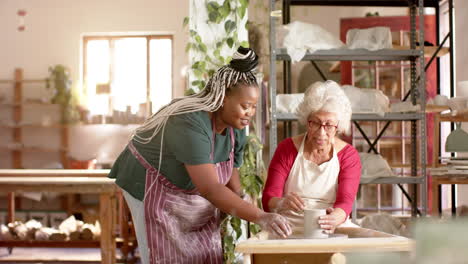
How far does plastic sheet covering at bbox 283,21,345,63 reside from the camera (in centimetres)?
369

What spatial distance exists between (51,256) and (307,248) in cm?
488

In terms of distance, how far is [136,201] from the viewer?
7.32 feet

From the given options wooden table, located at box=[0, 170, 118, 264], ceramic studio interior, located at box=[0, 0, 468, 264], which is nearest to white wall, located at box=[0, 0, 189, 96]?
ceramic studio interior, located at box=[0, 0, 468, 264]

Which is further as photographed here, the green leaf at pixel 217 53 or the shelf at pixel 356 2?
the shelf at pixel 356 2

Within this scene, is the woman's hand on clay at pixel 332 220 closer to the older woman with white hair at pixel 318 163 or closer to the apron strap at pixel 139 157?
the older woman with white hair at pixel 318 163

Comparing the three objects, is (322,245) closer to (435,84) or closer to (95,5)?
(435,84)

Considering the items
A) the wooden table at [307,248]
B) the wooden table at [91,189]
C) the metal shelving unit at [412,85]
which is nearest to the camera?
the wooden table at [307,248]

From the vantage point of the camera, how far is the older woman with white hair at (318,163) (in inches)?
93.7

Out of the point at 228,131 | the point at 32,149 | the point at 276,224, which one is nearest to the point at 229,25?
the point at 228,131

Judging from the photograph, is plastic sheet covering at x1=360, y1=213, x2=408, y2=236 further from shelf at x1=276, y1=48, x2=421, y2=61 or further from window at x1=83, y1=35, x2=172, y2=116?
window at x1=83, y1=35, x2=172, y2=116

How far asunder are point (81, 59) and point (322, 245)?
24.7 feet

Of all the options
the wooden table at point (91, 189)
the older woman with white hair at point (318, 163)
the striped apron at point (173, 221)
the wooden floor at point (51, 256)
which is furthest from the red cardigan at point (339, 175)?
the wooden floor at point (51, 256)

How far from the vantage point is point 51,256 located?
5902mm

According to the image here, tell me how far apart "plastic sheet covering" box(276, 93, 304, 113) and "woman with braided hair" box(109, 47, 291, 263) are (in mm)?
1372
